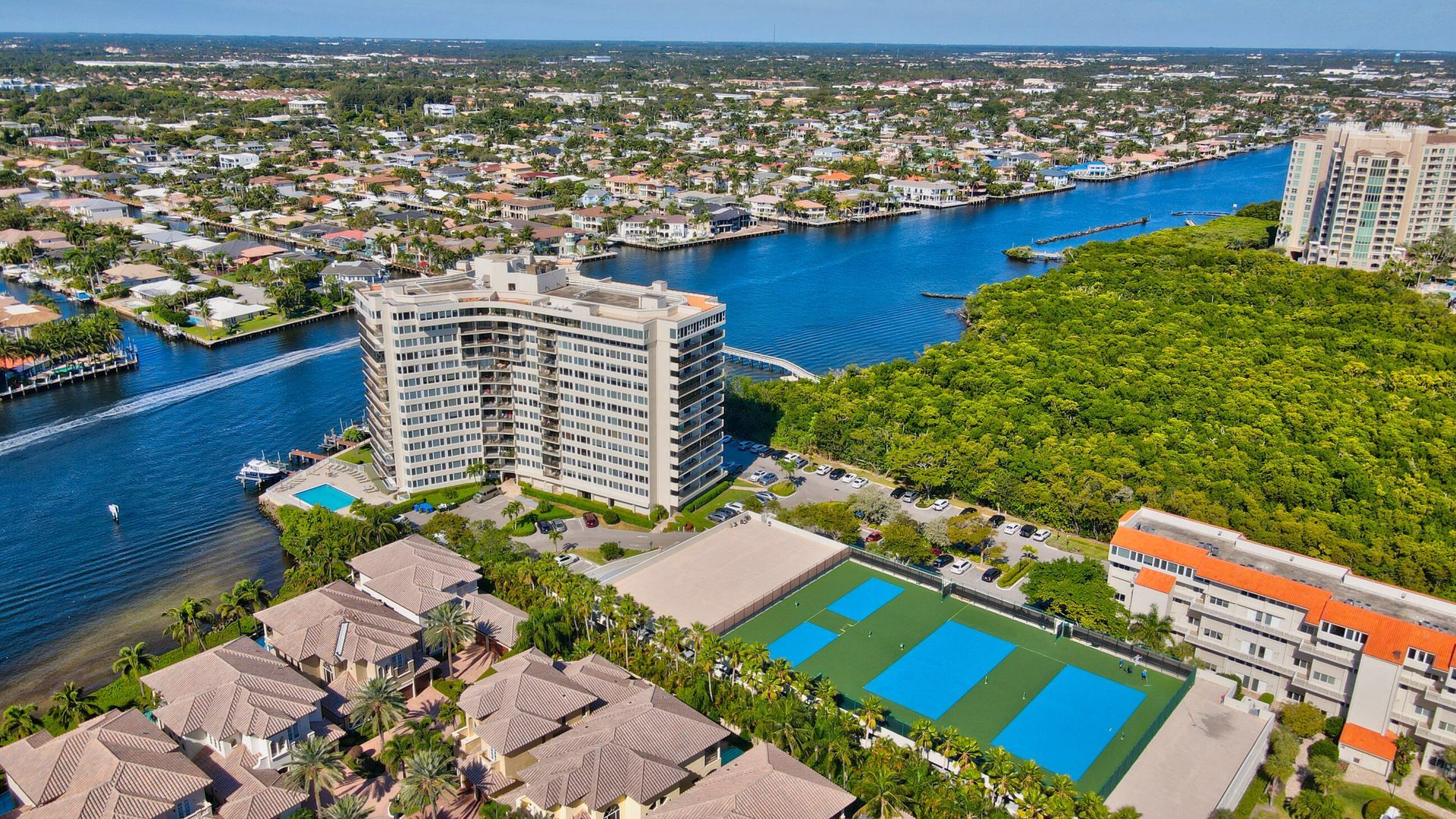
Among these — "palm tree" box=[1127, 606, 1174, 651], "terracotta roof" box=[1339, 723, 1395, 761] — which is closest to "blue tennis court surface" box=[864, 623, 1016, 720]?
"palm tree" box=[1127, 606, 1174, 651]

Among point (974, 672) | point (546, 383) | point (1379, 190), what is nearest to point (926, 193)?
point (1379, 190)

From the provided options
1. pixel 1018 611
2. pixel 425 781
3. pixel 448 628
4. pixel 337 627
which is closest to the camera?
pixel 425 781

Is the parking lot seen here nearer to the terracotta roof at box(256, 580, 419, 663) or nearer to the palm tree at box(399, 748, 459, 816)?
the terracotta roof at box(256, 580, 419, 663)

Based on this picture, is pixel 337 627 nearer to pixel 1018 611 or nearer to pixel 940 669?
pixel 940 669

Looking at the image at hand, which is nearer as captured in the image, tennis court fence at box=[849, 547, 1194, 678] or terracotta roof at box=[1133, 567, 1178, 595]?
tennis court fence at box=[849, 547, 1194, 678]

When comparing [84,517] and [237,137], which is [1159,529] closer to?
[84,517]

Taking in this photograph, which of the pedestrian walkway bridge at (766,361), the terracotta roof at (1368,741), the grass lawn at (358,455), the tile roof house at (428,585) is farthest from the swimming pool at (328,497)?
the terracotta roof at (1368,741)

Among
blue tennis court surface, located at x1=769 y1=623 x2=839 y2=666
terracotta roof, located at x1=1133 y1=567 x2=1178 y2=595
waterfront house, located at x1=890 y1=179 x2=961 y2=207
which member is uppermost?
waterfront house, located at x1=890 y1=179 x2=961 y2=207

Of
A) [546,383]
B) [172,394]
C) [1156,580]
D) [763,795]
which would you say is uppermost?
[546,383]
